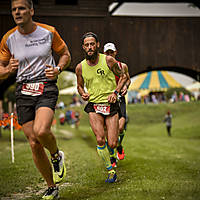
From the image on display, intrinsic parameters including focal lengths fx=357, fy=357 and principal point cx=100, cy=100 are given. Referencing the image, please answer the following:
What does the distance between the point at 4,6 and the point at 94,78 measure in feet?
45.6

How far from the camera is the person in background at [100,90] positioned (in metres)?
6.87

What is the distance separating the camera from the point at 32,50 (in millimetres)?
5148

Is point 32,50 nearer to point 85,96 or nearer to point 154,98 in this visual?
point 85,96

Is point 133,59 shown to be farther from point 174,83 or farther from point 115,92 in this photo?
point 174,83

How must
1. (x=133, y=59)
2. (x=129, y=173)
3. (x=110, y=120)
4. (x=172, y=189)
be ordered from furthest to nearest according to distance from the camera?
(x=133, y=59) → (x=129, y=173) → (x=110, y=120) → (x=172, y=189)

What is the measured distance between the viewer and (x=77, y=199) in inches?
209

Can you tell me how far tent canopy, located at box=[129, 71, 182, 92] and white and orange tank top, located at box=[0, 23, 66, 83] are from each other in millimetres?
35963

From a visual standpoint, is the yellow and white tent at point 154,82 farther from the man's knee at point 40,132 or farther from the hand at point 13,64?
the man's knee at point 40,132

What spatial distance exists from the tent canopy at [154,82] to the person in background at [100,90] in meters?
34.1

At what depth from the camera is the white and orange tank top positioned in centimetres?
516

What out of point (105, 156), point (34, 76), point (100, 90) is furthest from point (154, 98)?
point (34, 76)

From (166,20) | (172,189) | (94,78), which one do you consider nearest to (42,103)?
(94,78)

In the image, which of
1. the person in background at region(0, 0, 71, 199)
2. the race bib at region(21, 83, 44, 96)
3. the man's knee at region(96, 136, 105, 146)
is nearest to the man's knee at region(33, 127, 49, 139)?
the person in background at region(0, 0, 71, 199)

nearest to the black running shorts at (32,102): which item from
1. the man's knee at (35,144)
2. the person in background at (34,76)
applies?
the person in background at (34,76)
